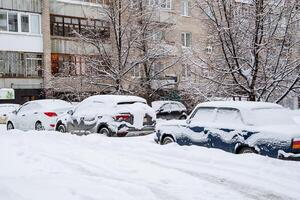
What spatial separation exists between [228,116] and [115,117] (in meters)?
4.90

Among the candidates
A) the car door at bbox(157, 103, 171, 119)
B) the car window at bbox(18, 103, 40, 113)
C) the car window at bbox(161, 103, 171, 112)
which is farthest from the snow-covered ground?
the car window at bbox(161, 103, 171, 112)

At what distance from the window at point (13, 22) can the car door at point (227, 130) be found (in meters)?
23.4

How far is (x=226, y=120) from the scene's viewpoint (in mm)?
9859

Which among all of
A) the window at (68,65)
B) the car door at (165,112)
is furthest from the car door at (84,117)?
the window at (68,65)

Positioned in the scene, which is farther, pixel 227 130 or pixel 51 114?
pixel 51 114

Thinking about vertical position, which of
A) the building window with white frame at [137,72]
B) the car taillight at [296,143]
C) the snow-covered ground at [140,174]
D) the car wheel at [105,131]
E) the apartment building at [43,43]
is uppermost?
the apartment building at [43,43]

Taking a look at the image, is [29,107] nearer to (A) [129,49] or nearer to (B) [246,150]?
(A) [129,49]

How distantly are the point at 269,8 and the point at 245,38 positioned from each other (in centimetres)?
130

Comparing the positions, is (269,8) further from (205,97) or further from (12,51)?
(12,51)

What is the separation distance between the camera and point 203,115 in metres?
10.6

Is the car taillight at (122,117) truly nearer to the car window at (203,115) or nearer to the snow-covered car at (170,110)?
the car window at (203,115)

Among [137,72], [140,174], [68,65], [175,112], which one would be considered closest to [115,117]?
[140,174]

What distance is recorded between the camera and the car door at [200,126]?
10.1 m

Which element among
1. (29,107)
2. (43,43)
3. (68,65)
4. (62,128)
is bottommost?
(62,128)
